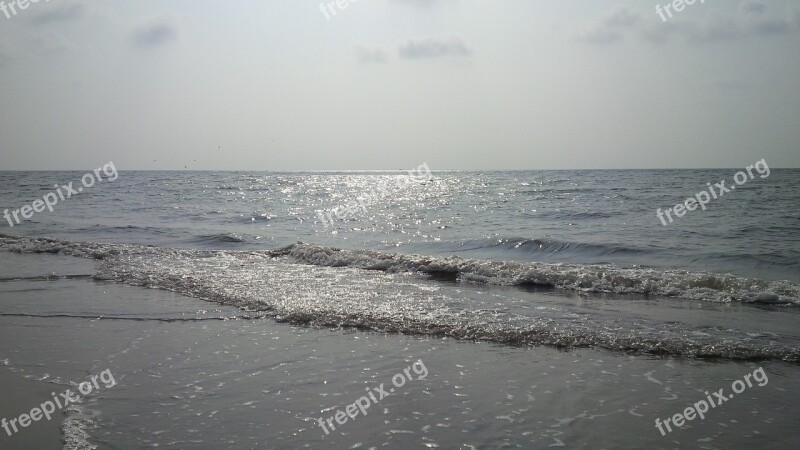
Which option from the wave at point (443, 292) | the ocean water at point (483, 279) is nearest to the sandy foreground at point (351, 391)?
the ocean water at point (483, 279)

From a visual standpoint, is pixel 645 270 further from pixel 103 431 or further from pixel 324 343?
pixel 103 431

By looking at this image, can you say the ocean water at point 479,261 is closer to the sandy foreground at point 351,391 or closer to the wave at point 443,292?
the wave at point 443,292

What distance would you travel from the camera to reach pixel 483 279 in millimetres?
13516

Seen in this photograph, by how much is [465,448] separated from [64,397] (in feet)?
12.4

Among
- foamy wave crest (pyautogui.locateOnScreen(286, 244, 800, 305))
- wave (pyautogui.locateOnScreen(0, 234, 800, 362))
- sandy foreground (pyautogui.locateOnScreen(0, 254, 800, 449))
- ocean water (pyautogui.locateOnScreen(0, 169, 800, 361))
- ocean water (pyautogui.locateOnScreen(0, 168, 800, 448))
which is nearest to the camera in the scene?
sandy foreground (pyautogui.locateOnScreen(0, 254, 800, 449))

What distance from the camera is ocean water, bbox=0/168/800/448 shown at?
7.80 meters

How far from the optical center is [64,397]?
220 inches

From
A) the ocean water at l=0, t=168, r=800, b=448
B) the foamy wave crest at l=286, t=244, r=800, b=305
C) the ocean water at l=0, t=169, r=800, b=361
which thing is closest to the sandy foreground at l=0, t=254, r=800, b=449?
the ocean water at l=0, t=168, r=800, b=448

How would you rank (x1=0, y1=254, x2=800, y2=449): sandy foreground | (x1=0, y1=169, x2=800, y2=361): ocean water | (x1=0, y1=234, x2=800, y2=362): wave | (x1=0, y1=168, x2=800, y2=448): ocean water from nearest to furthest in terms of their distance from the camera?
(x1=0, y1=254, x2=800, y2=449): sandy foreground, (x1=0, y1=168, x2=800, y2=448): ocean water, (x1=0, y1=234, x2=800, y2=362): wave, (x1=0, y1=169, x2=800, y2=361): ocean water

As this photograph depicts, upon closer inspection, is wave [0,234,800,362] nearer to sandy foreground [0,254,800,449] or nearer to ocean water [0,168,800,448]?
ocean water [0,168,800,448]

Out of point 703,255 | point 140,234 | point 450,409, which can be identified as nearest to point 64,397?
point 450,409

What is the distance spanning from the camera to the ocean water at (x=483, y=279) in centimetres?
780

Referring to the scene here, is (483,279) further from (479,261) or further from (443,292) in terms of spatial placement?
(443,292)

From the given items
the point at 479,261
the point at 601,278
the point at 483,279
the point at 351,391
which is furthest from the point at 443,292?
the point at 351,391
